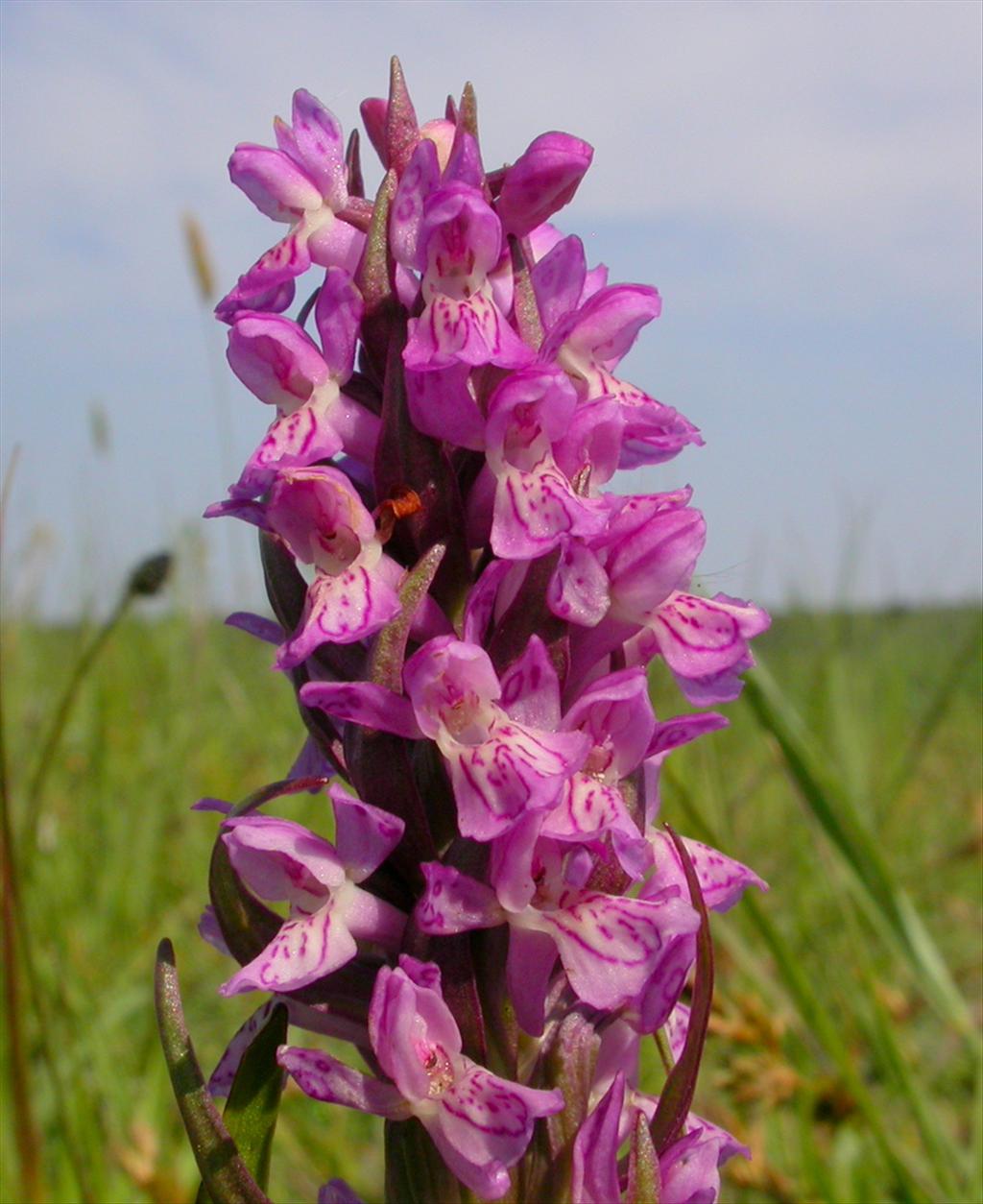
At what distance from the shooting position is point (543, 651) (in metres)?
1.13

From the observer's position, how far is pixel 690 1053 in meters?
1.07

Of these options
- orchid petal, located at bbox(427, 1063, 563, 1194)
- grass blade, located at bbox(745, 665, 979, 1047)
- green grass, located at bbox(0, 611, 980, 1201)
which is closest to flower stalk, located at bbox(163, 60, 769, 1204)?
orchid petal, located at bbox(427, 1063, 563, 1194)

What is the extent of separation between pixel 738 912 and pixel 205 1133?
7.54 ft

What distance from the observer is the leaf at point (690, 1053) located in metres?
1.07

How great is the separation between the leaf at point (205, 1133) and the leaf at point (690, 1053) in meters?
0.32

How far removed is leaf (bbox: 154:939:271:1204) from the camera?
1.03 m

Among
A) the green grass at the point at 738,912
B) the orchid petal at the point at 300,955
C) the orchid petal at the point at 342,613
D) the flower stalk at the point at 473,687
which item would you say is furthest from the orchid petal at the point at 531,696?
the green grass at the point at 738,912

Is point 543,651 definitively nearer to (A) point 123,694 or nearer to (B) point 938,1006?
(B) point 938,1006

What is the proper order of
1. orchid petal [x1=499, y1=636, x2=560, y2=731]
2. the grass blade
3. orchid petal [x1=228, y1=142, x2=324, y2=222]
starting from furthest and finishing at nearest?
the grass blade → orchid petal [x1=228, y1=142, x2=324, y2=222] → orchid petal [x1=499, y1=636, x2=560, y2=731]

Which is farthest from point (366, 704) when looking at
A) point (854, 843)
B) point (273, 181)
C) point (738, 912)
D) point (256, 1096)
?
point (738, 912)

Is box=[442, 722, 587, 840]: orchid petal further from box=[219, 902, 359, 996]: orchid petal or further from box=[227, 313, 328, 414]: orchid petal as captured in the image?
box=[227, 313, 328, 414]: orchid petal

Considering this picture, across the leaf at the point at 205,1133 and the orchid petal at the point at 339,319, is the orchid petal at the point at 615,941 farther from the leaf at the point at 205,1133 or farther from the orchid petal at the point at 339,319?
the orchid petal at the point at 339,319

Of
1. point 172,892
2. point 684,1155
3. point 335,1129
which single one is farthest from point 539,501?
point 172,892

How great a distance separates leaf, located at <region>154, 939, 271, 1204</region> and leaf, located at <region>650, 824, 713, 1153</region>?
1.05ft
